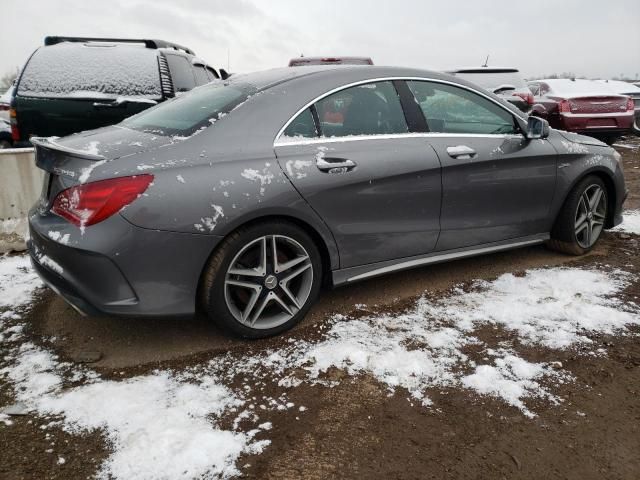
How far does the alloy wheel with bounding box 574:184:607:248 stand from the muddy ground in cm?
153

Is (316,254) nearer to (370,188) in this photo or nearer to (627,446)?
(370,188)

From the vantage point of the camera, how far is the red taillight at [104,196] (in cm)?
242

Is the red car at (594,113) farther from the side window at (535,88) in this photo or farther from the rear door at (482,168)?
the rear door at (482,168)

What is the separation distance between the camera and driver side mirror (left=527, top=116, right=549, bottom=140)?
149 inches

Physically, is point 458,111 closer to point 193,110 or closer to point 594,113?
point 193,110

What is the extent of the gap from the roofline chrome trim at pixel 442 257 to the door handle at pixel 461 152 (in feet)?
2.20

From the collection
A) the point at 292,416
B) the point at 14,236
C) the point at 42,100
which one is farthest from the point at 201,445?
the point at 42,100

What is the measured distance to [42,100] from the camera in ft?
17.4

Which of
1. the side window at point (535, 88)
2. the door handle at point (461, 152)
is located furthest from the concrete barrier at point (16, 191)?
the side window at point (535, 88)

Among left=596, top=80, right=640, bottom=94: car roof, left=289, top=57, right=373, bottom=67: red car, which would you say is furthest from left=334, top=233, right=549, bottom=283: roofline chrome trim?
left=596, top=80, right=640, bottom=94: car roof

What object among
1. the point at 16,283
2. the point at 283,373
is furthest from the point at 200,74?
the point at 283,373

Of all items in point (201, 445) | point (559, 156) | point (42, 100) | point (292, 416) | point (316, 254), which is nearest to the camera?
point (201, 445)

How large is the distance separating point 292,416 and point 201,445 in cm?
41

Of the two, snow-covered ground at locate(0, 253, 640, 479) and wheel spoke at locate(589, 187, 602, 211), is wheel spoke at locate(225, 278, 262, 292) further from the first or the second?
wheel spoke at locate(589, 187, 602, 211)
